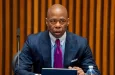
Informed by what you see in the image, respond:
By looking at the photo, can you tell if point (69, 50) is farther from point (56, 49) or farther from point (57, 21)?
point (57, 21)

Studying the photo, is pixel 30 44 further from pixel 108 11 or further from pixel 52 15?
pixel 108 11

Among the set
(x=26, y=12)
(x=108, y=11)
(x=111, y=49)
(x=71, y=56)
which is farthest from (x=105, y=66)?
(x=71, y=56)

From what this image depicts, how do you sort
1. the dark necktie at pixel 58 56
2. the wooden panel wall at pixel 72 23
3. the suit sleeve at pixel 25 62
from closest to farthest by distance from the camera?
the suit sleeve at pixel 25 62 < the dark necktie at pixel 58 56 < the wooden panel wall at pixel 72 23

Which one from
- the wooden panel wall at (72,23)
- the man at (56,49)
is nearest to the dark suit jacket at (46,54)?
the man at (56,49)

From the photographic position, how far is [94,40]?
4227mm

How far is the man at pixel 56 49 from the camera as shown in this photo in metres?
2.63

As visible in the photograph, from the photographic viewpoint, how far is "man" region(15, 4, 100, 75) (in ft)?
8.62

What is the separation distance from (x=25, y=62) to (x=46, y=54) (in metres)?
0.21

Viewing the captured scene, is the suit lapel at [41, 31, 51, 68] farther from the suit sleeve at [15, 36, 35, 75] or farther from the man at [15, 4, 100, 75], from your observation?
the suit sleeve at [15, 36, 35, 75]

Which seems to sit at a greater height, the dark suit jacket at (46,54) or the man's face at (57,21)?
the man's face at (57,21)

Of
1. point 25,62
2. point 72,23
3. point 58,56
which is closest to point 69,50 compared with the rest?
point 58,56

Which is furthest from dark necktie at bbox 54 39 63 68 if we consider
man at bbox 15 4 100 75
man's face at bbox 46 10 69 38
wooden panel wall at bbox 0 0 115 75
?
wooden panel wall at bbox 0 0 115 75

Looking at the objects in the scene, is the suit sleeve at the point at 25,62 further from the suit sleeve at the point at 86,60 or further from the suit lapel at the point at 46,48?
the suit sleeve at the point at 86,60

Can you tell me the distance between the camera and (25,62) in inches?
105
